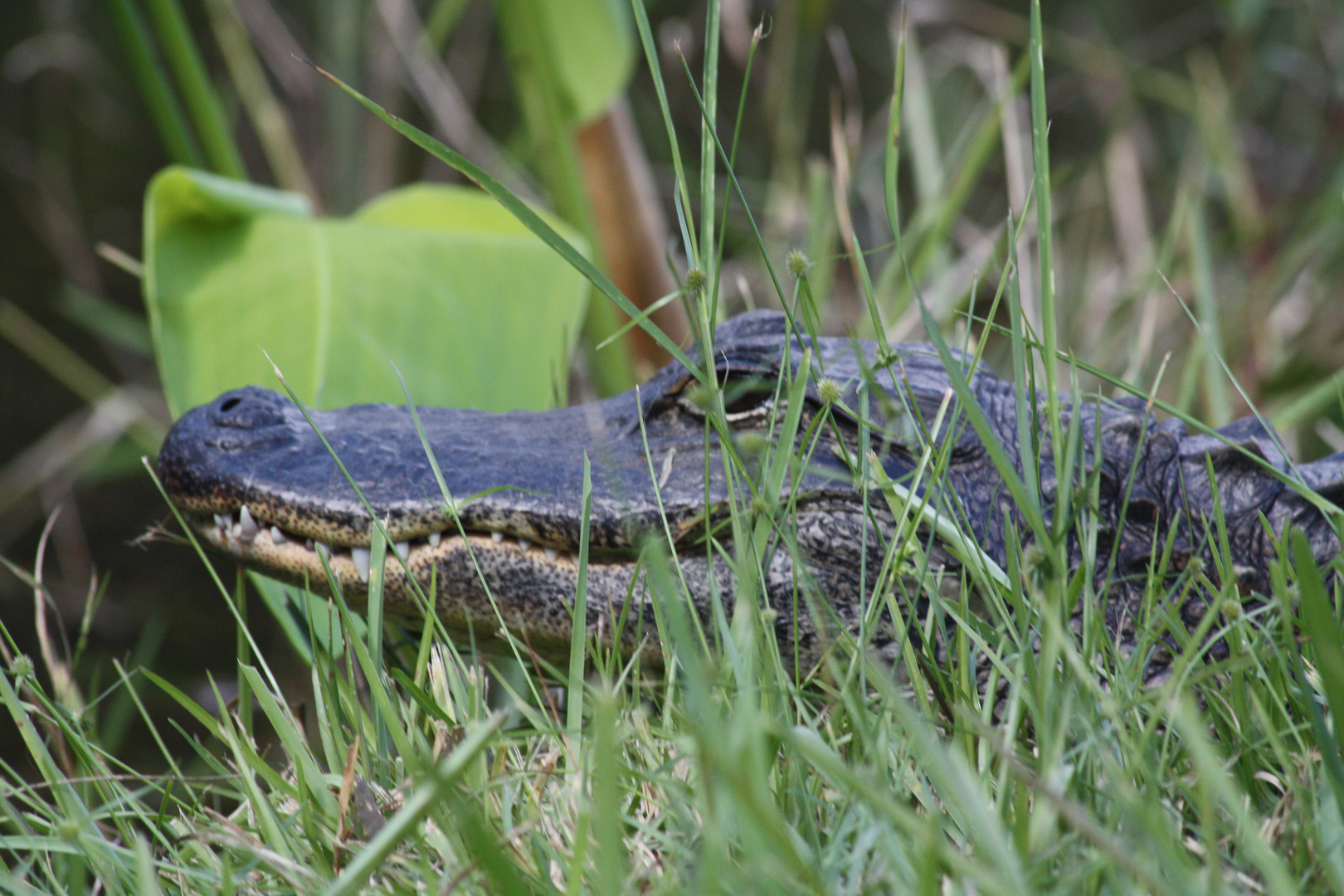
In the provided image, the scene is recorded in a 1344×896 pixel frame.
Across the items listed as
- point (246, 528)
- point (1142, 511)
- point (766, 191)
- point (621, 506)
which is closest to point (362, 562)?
point (246, 528)

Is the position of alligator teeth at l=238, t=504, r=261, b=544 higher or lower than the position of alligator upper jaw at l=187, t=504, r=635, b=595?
higher

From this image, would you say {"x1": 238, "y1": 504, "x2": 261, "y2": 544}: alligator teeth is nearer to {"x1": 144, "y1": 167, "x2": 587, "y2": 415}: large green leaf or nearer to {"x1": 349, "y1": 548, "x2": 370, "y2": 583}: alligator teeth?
{"x1": 349, "y1": 548, "x2": 370, "y2": 583}: alligator teeth

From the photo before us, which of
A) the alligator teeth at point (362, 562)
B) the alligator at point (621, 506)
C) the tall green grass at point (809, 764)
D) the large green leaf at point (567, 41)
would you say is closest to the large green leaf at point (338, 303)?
the alligator at point (621, 506)

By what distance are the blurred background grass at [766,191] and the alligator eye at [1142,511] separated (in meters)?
0.47

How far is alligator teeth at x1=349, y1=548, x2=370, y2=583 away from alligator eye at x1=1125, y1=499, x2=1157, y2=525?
1.02 meters

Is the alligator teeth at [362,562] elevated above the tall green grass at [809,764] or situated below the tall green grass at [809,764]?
below

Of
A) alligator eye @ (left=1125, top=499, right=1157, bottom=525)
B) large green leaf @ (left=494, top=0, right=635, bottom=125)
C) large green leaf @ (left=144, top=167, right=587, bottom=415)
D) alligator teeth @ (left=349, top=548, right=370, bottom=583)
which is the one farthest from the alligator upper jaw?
large green leaf @ (left=494, top=0, right=635, bottom=125)

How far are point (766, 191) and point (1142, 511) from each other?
108 inches

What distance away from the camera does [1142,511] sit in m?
1.42

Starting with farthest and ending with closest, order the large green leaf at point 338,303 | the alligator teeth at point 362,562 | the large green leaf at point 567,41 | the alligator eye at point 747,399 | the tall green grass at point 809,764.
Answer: the large green leaf at point 567,41 → the large green leaf at point 338,303 → the alligator eye at point 747,399 → the alligator teeth at point 362,562 → the tall green grass at point 809,764

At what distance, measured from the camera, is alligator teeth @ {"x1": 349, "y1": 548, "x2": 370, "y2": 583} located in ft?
4.40

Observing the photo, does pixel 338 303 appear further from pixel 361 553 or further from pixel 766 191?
pixel 766 191

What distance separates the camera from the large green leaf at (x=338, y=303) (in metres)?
1.87

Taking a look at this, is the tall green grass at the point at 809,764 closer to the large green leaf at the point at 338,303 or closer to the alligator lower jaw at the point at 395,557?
the alligator lower jaw at the point at 395,557
